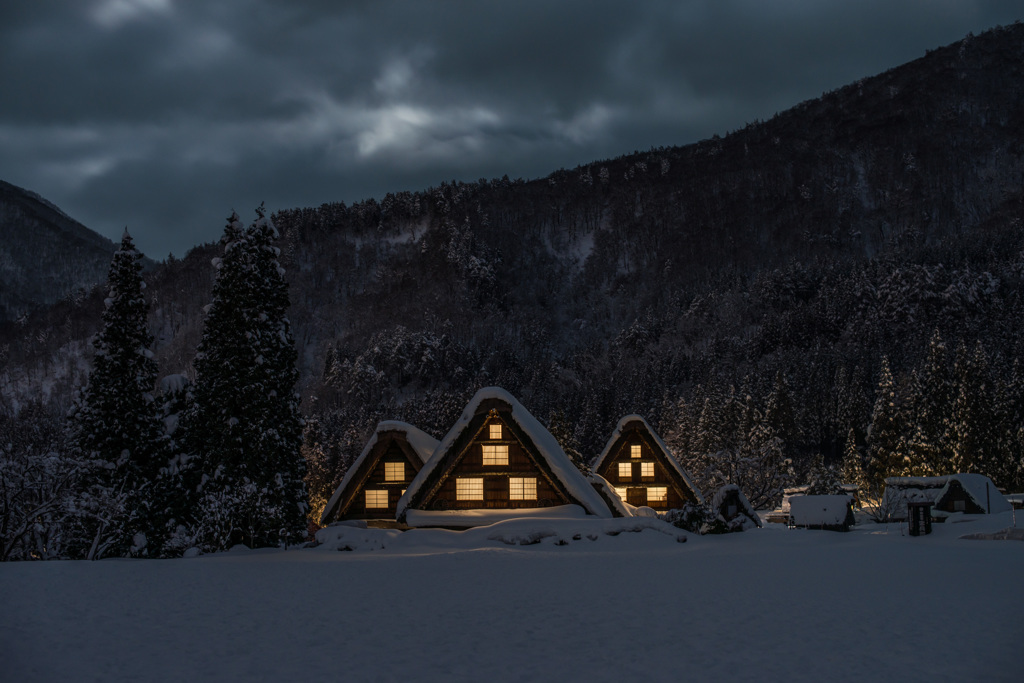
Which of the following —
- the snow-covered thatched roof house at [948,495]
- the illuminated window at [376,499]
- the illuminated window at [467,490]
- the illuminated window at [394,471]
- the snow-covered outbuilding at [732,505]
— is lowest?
the snow-covered thatched roof house at [948,495]

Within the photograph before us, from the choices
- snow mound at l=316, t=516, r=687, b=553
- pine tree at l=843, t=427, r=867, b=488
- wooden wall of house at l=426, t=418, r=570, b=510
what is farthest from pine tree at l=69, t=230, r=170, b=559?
pine tree at l=843, t=427, r=867, b=488

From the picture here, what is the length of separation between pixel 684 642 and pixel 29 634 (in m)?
11.8

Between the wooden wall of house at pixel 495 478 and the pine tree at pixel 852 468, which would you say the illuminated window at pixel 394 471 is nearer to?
the wooden wall of house at pixel 495 478

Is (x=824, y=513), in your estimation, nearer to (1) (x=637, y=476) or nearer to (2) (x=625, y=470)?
(1) (x=637, y=476)

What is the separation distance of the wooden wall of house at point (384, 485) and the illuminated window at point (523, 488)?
19.9 ft

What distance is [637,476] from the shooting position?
147 feet

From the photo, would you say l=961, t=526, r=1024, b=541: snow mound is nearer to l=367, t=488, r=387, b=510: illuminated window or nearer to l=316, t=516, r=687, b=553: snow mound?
l=316, t=516, r=687, b=553: snow mound

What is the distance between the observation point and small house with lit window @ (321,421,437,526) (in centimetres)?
Answer: 3634

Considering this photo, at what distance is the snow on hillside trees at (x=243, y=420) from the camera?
27.1m

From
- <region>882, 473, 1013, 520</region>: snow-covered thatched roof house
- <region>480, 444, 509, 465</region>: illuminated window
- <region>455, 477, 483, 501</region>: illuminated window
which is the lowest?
<region>882, 473, 1013, 520</region>: snow-covered thatched roof house

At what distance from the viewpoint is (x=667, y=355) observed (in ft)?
568

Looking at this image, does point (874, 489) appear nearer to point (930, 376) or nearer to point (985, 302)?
point (930, 376)

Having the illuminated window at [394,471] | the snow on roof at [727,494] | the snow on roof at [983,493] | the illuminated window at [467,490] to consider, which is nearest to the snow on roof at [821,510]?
the snow on roof at [727,494]

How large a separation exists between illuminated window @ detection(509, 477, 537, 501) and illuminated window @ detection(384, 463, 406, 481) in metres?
7.05
